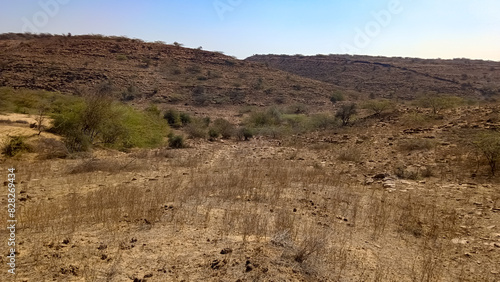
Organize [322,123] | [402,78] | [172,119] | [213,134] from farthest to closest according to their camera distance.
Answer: [402,78]
[172,119]
[322,123]
[213,134]

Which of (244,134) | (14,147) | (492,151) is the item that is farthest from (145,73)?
(492,151)

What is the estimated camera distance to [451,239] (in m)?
4.84

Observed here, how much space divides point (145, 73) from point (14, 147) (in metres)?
27.7

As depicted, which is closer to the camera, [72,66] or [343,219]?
[343,219]

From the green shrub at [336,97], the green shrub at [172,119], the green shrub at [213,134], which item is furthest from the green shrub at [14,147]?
the green shrub at [336,97]

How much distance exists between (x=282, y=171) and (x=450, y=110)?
1241 cm

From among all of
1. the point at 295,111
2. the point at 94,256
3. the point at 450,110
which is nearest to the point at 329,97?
the point at 295,111

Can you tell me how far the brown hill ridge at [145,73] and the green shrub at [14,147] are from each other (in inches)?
789

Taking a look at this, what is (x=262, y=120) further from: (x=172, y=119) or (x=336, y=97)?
(x=336, y=97)

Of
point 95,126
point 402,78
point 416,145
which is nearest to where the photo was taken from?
point 416,145

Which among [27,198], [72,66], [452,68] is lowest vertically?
[27,198]

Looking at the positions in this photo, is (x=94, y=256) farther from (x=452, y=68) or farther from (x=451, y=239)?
(x=452, y=68)

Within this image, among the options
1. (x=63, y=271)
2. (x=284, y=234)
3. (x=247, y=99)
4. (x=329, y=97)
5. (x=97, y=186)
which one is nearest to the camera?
(x=63, y=271)

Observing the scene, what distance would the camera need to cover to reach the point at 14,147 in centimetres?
1019
